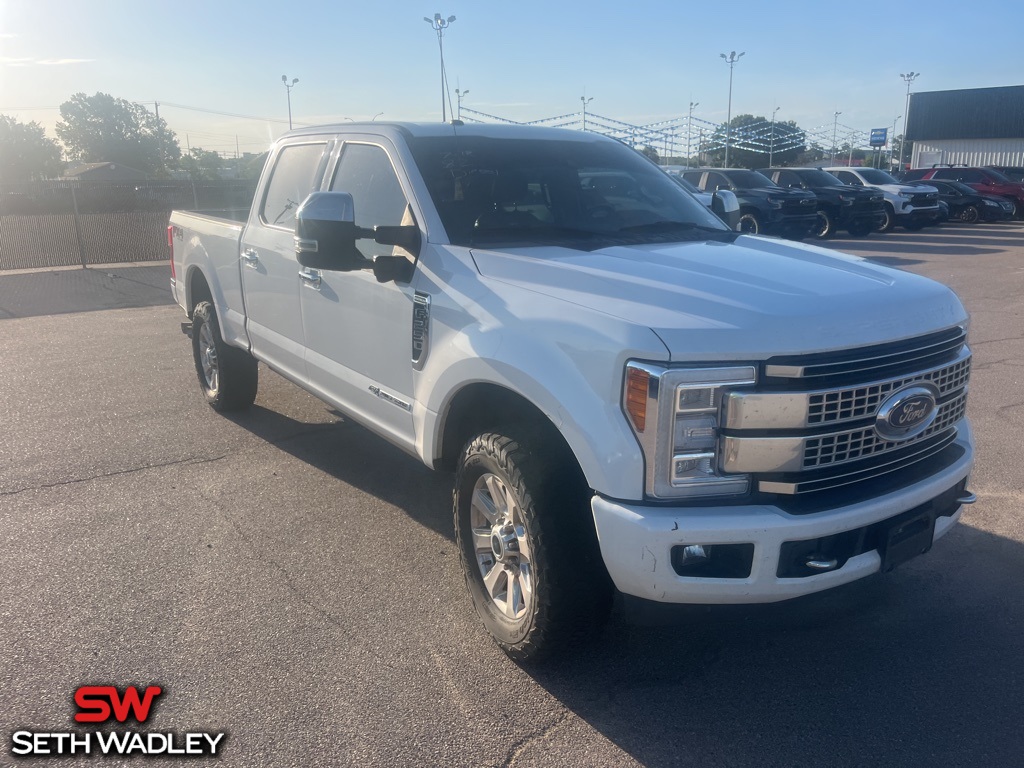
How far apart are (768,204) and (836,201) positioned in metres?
3.10

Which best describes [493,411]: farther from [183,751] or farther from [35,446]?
[35,446]

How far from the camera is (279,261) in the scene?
4938 millimetres

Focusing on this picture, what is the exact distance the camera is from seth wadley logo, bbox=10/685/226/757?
2814 millimetres

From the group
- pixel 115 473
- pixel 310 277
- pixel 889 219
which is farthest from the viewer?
pixel 889 219

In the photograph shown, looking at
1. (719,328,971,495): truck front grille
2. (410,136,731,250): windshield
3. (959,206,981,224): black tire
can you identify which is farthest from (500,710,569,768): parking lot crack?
(959,206,981,224): black tire

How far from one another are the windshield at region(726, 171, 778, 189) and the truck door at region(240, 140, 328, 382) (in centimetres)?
1539

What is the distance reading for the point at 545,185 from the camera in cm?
417

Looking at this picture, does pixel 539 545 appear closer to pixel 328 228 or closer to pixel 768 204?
pixel 328 228

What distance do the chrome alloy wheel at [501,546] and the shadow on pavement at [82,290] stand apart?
10162 millimetres

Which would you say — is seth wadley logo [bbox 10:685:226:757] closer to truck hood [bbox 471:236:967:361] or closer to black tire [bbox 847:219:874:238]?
truck hood [bbox 471:236:967:361]

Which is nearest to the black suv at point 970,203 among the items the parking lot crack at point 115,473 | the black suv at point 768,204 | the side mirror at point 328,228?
the black suv at point 768,204

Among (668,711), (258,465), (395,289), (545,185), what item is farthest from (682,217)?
(258,465)

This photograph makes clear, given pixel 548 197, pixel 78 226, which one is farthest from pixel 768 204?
pixel 548 197

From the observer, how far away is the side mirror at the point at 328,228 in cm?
357
